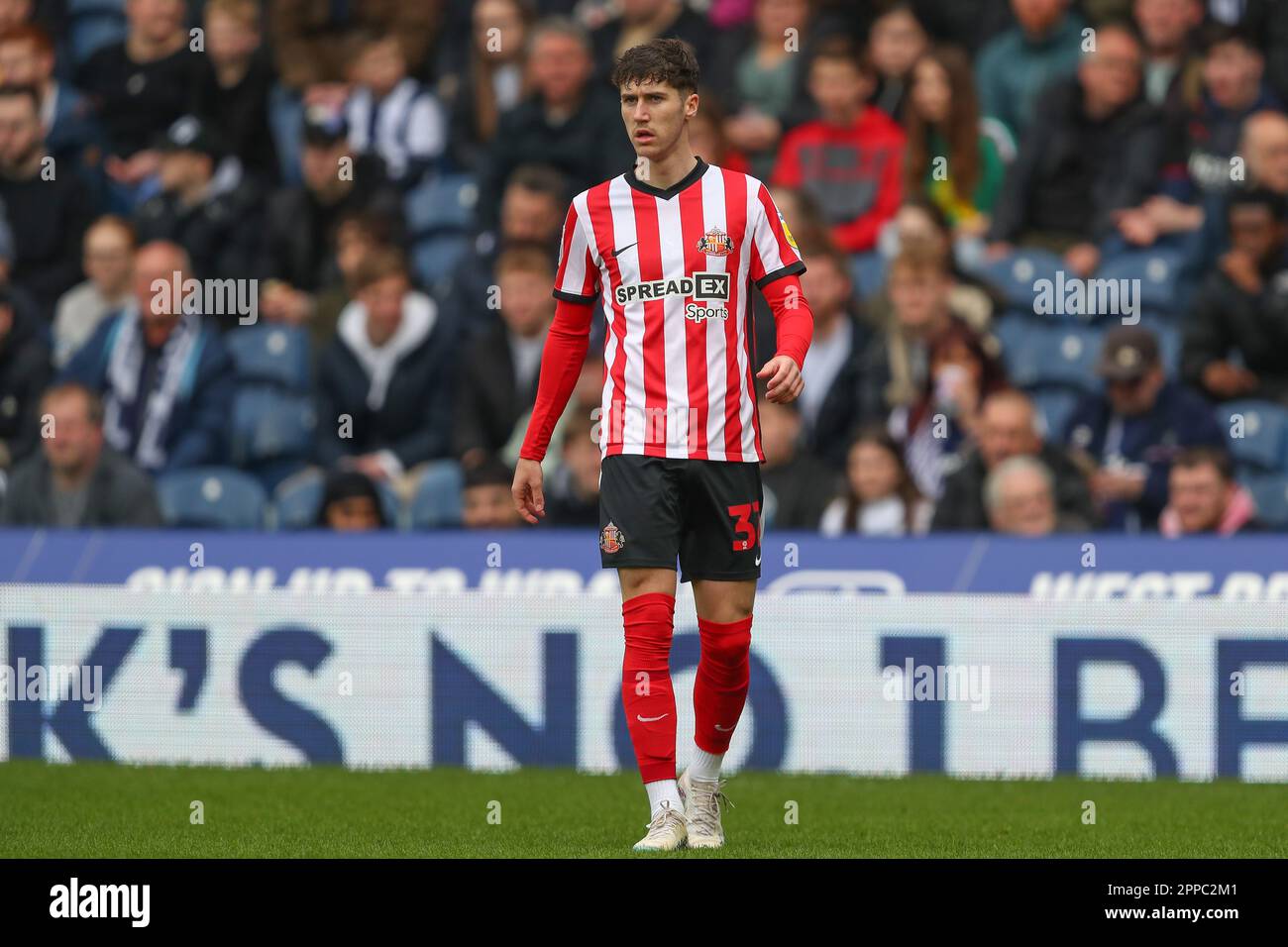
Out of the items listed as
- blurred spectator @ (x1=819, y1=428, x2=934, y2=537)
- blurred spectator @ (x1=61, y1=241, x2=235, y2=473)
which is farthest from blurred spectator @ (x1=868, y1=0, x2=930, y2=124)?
blurred spectator @ (x1=61, y1=241, x2=235, y2=473)

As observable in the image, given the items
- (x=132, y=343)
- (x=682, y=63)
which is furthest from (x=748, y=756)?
(x=132, y=343)

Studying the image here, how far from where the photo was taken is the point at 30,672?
385 inches

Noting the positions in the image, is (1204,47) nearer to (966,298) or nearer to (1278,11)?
(1278,11)

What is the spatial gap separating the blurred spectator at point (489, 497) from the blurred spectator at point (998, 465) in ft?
7.51

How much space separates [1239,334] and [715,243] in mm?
6137

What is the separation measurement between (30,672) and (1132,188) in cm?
680

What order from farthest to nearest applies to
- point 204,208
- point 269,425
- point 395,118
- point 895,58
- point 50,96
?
1. point 50,96
2. point 395,118
3. point 204,208
4. point 895,58
5. point 269,425

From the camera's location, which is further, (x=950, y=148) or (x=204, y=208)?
(x=204, y=208)

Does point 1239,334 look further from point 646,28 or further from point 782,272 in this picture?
point 782,272

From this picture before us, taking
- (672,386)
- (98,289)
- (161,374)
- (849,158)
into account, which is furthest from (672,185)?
(98,289)

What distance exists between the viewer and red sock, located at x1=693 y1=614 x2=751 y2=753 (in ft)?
21.2

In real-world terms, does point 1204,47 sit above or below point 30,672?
above

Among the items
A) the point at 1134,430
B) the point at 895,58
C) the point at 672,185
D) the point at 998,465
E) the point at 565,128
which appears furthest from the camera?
the point at 565,128

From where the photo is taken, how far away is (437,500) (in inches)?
462
